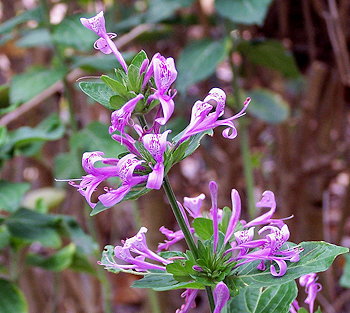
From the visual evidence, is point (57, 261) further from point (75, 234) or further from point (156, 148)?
point (156, 148)

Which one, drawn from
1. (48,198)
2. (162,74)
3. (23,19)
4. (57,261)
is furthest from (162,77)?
(48,198)

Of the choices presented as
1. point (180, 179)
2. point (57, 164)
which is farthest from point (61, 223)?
point (180, 179)

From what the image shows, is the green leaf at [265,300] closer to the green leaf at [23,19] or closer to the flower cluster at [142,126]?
the flower cluster at [142,126]

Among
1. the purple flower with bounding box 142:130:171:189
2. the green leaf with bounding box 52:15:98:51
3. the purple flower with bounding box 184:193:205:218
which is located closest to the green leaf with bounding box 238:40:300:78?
the green leaf with bounding box 52:15:98:51

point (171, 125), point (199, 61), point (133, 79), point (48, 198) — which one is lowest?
point (48, 198)

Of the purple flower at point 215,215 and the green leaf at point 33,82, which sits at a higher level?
the purple flower at point 215,215

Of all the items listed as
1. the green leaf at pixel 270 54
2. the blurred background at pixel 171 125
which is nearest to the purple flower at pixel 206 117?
the blurred background at pixel 171 125
